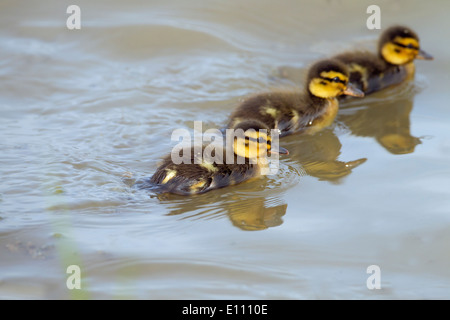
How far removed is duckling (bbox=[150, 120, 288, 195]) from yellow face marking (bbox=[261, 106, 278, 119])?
1.41 feet

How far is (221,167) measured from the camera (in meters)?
3.21

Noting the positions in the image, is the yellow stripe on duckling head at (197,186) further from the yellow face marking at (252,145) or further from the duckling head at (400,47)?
the duckling head at (400,47)

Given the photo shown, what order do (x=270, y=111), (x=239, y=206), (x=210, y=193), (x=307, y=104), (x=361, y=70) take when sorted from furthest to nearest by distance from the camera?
(x=361, y=70), (x=307, y=104), (x=270, y=111), (x=210, y=193), (x=239, y=206)

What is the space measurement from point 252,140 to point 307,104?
2.68ft

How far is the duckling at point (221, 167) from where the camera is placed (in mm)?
3088

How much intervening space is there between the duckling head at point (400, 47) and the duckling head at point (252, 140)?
1.62 meters

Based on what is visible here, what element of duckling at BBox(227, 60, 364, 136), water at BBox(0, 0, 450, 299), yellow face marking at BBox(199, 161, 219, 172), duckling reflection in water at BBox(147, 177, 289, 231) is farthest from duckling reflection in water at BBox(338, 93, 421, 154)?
yellow face marking at BBox(199, 161, 219, 172)

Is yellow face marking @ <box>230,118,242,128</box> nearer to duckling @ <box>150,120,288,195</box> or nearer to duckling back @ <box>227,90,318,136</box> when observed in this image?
duckling back @ <box>227,90,318,136</box>

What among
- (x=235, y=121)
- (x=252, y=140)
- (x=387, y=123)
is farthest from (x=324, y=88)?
(x=252, y=140)

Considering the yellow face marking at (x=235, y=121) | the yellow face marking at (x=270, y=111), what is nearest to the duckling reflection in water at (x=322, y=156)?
the yellow face marking at (x=270, y=111)

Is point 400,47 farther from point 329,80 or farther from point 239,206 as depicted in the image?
point 239,206

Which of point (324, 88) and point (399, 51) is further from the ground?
point (399, 51)
